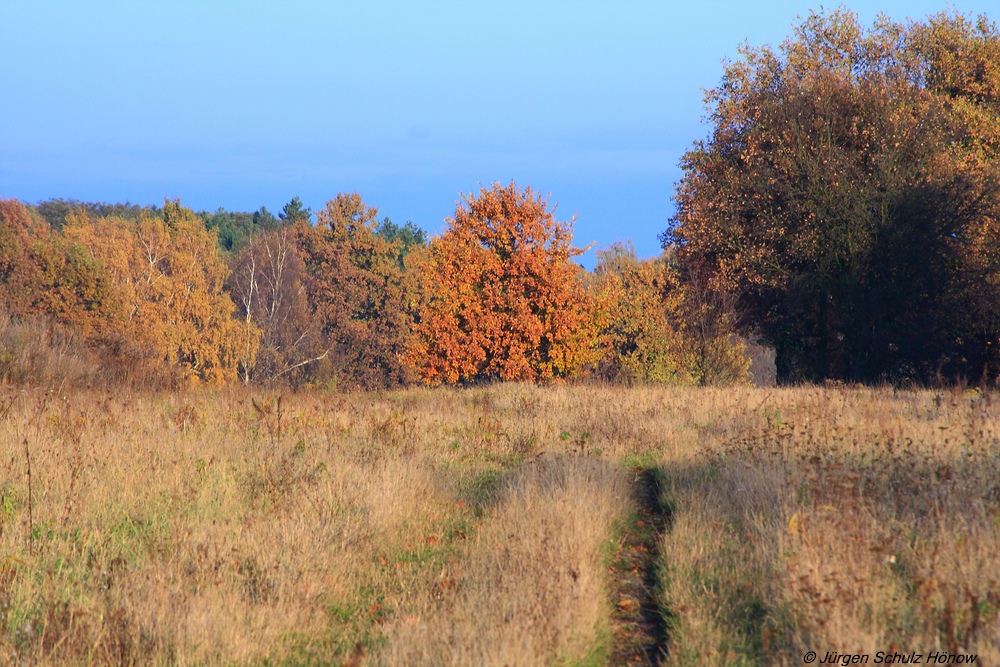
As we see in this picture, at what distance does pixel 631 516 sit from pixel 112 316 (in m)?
42.1

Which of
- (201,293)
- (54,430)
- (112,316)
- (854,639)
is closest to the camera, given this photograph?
(854,639)

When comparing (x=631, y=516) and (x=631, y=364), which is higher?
(x=631, y=364)

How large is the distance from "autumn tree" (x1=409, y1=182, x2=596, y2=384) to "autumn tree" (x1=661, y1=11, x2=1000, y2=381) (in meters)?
4.45

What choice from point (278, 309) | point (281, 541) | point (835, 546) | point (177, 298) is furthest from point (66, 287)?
point (835, 546)

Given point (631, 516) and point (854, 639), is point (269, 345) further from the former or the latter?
point (854, 639)

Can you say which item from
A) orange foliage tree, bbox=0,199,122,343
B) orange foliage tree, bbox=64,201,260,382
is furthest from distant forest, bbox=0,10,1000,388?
orange foliage tree, bbox=64,201,260,382

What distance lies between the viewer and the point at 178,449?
923cm

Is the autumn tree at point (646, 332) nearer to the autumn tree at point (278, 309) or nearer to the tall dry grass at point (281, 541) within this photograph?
the autumn tree at point (278, 309)

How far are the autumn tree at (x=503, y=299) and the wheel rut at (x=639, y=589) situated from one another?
18039mm

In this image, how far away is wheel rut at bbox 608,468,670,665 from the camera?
17.6 feet

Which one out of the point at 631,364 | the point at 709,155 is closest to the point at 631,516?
the point at 709,155

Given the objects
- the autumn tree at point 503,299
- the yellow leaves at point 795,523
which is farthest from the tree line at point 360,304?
the yellow leaves at point 795,523

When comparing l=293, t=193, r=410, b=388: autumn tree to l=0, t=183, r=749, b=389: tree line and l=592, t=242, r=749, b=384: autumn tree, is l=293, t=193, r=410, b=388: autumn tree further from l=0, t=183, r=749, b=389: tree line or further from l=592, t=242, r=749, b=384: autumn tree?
l=592, t=242, r=749, b=384: autumn tree

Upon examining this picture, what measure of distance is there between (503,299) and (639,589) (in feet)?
70.5
